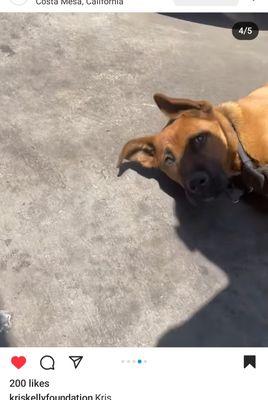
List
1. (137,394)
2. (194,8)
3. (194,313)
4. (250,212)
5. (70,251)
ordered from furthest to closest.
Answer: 1. (194,8)
2. (250,212)
3. (70,251)
4. (194,313)
5. (137,394)

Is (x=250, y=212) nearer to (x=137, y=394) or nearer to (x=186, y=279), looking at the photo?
(x=186, y=279)

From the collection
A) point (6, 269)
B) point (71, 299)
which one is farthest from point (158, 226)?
point (6, 269)

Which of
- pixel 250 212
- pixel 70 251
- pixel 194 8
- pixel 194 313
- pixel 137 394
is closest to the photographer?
pixel 137 394

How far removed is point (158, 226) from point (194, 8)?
7.42 feet

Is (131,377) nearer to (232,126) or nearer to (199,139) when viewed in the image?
(199,139)

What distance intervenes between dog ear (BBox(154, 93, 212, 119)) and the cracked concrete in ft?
1.61

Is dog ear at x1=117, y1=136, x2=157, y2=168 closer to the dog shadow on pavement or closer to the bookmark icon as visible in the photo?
the dog shadow on pavement

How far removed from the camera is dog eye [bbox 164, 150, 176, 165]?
3.94 metres

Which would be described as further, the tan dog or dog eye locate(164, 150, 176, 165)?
dog eye locate(164, 150, 176, 165)

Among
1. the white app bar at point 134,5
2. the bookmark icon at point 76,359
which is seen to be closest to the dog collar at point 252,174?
the white app bar at point 134,5

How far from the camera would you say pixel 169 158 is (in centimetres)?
397

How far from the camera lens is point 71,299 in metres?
3.39

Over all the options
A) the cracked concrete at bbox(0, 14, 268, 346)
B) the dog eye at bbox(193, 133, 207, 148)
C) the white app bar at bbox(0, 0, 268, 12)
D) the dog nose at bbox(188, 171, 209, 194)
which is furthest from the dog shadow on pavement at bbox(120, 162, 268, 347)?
the white app bar at bbox(0, 0, 268, 12)

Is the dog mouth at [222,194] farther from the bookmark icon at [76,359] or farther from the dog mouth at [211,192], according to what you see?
the bookmark icon at [76,359]
